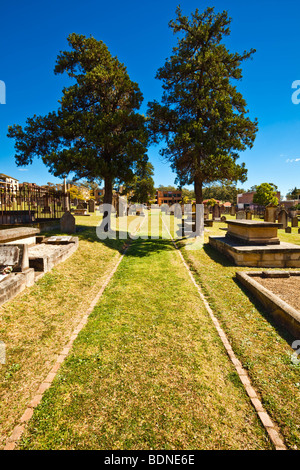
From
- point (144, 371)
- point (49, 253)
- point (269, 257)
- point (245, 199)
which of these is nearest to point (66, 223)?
point (49, 253)

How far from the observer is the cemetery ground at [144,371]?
2279 millimetres

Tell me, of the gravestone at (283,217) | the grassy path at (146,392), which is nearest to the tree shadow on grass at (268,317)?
the grassy path at (146,392)

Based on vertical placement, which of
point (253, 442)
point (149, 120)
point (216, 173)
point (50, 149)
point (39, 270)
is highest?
point (149, 120)

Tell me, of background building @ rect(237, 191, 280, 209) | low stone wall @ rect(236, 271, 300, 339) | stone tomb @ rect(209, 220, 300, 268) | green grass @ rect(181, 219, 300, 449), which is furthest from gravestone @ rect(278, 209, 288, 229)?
background building @ rect(237, 191, 280, 209)

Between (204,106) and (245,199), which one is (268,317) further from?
(245,199)

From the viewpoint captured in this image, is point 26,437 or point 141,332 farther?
point 141,332

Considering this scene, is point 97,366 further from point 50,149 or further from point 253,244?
point 50,149

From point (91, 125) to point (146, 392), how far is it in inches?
521

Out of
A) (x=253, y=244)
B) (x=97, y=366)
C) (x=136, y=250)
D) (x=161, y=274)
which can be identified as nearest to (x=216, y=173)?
(x=253, y=244)

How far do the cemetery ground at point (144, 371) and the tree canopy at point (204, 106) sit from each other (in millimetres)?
8203

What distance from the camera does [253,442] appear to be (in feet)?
7.22

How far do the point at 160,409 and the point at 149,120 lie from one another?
13863mm

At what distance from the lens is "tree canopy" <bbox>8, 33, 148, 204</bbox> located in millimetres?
11969

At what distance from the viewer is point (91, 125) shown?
12492mm
